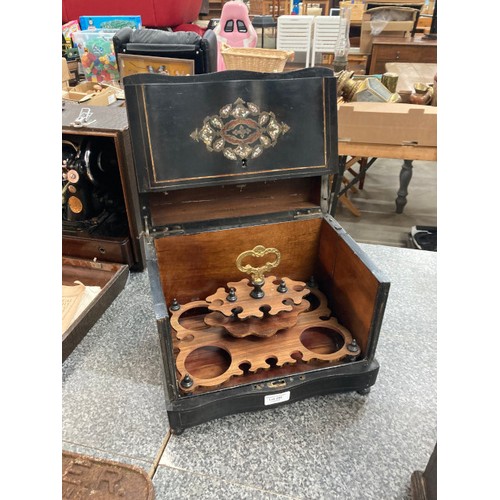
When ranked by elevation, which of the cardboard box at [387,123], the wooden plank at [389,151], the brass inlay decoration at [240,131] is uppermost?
the brass inlay decoration at [240,131]

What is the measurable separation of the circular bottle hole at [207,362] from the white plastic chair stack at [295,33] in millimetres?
3299

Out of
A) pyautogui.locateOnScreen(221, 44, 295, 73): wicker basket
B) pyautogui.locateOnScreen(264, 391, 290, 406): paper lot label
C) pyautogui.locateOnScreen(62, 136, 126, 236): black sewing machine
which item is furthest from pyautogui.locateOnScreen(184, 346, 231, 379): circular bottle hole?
pyautogui.locateOnScreen(221, 44, 295, 73): wicker basket

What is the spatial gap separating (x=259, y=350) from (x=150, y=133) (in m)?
0.59

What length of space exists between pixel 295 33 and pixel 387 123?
215cm

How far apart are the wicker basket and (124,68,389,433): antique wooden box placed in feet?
4.48

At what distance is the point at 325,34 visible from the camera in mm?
3582

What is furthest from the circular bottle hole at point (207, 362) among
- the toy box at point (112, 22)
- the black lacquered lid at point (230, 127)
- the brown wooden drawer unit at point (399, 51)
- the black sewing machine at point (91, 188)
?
the brown wooden drawer unit at point (399, 51)

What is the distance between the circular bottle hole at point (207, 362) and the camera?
95 centimetres

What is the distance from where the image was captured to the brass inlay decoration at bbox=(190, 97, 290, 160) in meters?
1.03

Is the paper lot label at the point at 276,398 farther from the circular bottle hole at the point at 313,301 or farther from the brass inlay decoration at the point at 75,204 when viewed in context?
the brass inlay decoration at the point at 75,204

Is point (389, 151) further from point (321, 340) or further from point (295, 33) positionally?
point (295, 33)

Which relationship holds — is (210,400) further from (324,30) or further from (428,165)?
(428,165)

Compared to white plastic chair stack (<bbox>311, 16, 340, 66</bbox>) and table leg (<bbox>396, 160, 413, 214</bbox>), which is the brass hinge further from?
white plastic chair stack (<bbox>311, 16, 340, 66</bbox>)

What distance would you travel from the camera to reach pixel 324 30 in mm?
3559
